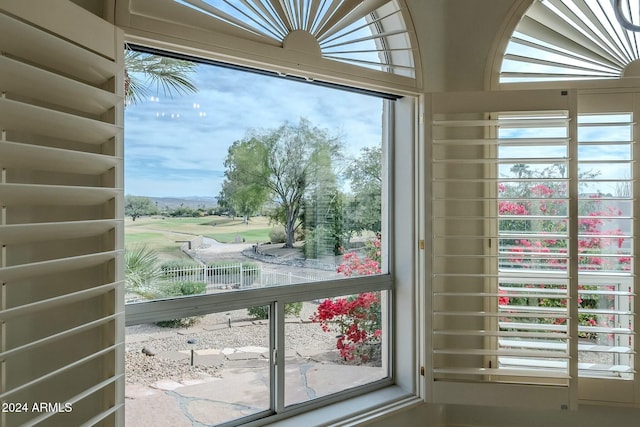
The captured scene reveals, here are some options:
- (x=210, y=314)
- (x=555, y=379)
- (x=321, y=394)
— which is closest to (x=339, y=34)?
(x=210, y=314)

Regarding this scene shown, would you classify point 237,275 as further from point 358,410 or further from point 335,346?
point 358,410

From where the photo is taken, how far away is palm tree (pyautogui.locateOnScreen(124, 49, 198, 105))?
1414 mm

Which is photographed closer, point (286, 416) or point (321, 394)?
point (286, 416)

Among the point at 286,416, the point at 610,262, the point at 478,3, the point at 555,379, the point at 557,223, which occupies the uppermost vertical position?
the point at 478,3

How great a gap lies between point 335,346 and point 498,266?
2.75 feet

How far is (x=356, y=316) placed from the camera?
200cm

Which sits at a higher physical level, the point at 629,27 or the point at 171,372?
the point at 629,27

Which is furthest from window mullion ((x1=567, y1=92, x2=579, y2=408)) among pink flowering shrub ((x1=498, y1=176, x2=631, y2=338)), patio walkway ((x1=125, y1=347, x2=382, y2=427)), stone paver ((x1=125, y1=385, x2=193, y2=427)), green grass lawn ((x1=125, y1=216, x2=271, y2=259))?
stone paver ((x1=125, y1=385, x2=193, y2=427))

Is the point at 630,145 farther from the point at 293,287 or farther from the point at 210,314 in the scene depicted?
the point at 210,314

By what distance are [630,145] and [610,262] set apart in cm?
53

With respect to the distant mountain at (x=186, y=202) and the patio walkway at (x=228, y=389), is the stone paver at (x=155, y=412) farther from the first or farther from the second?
the distant mountain at (x=186, y=202)

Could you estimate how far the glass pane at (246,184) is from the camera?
1.48m

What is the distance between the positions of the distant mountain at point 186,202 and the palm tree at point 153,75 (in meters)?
0.34

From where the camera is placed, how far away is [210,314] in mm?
→ 1609
